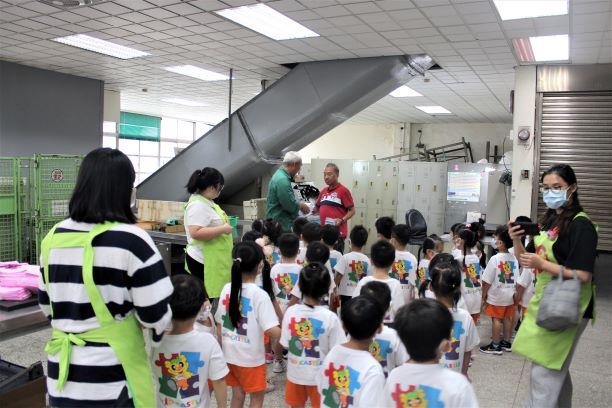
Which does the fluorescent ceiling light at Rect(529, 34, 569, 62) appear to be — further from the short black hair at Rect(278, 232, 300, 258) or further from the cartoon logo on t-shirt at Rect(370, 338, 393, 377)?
the cartoon logo on t-shirt at Rect(370, 338, 393, 377)

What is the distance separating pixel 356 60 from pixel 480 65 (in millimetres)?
1772

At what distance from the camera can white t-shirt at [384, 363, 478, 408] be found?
1461 mm

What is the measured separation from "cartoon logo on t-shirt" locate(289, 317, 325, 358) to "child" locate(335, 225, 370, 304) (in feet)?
4.32

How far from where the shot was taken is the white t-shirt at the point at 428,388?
146 centimetres

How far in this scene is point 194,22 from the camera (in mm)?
5168

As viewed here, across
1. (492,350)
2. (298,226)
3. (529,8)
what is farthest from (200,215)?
(529,8)

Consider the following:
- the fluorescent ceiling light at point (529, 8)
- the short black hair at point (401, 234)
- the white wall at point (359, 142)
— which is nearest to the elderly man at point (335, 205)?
the short black hair at point (401, 234)

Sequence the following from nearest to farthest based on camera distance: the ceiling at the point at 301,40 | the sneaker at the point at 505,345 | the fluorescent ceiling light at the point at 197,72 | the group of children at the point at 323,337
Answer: the group of children at the point at 323,337 → the sneaker at the point at 505,345 → the ceiling at the point at 301,40 → the fluorescent ceiling light at the point at 197,72

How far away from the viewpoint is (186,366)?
1.82 m

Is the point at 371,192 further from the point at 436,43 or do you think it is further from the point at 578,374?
the point at 578,374

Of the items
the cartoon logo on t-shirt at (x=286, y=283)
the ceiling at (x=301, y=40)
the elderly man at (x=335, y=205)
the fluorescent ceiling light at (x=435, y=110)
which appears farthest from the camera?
the fluorescent ceiling light at (x=435, y=110)

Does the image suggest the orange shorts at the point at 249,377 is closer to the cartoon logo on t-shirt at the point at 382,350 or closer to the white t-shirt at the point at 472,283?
the cartoon logo on t-shirt at the point at 382,350

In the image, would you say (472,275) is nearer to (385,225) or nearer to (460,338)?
(385,225)

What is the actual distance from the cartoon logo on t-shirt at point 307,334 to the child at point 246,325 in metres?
0.10
